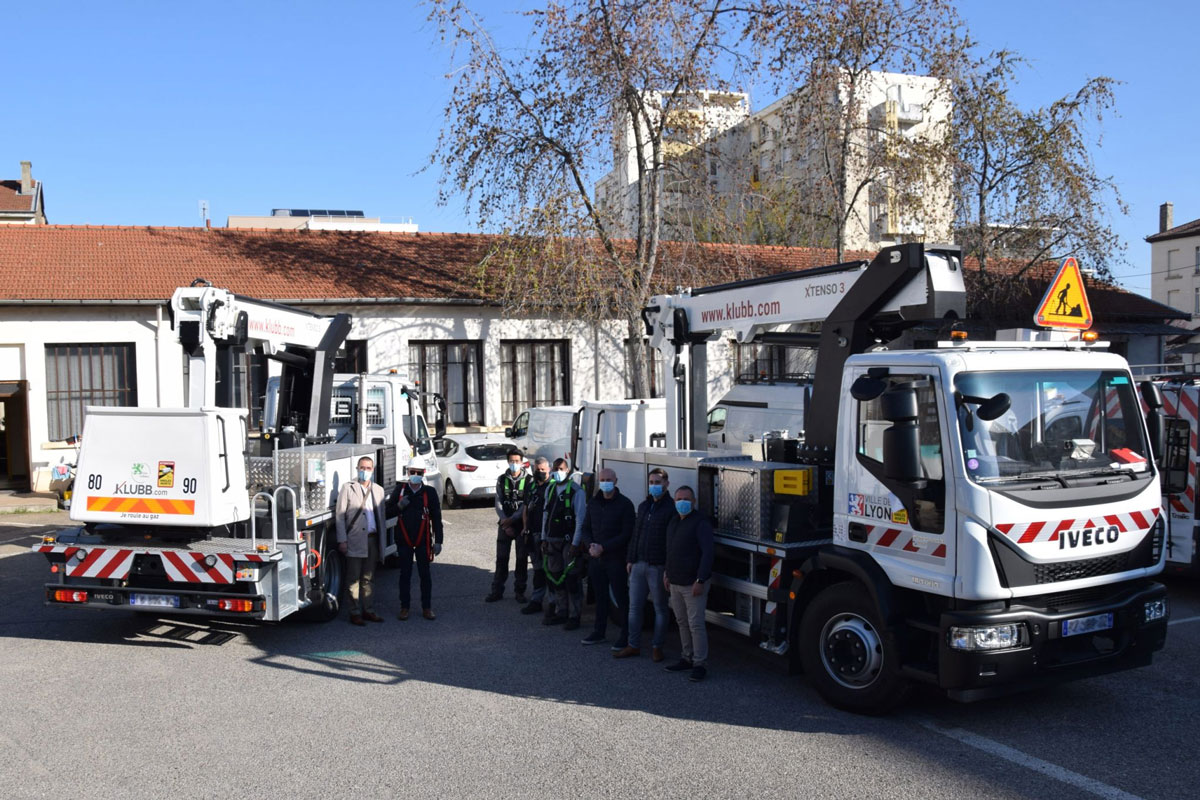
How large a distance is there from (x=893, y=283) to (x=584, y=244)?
15.3 meters

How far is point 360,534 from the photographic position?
10.1 metres

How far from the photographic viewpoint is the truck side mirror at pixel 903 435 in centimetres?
647

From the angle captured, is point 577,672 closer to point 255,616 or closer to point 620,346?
point 255,616

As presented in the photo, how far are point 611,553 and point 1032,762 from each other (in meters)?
4.20

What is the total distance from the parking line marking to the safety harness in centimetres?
559

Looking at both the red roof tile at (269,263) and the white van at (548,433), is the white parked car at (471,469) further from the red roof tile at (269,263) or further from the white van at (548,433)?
the red roof tile at (269,263)

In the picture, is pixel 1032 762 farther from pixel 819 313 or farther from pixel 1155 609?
pixel 819 313

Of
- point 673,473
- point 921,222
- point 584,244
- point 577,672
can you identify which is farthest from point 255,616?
point 921,222

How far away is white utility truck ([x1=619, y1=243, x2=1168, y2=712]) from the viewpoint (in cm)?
632

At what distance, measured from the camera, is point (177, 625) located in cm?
1024

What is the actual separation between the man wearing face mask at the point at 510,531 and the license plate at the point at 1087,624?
20.1ft

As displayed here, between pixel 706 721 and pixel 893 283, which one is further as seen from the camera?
pixel 893 283

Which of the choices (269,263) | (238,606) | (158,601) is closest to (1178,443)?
(238,606)

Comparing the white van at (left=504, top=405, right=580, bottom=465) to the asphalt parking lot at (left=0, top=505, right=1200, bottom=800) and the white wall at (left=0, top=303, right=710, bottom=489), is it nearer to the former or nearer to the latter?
the white wall at (left=0, top=303, right=710, bottom=489)
